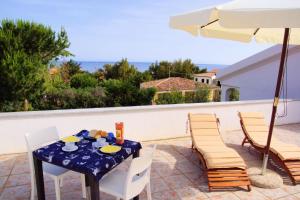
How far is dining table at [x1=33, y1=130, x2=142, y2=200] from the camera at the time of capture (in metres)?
2.80

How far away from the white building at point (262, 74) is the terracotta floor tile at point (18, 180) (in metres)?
10.5

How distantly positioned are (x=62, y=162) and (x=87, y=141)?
0.72 m

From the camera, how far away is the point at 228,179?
4188 millimetres

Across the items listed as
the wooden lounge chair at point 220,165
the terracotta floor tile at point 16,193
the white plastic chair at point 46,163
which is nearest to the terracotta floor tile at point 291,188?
the wooden lounge chair at point 220,165

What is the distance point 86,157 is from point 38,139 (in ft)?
3.56

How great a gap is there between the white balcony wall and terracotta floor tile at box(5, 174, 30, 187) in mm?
1295

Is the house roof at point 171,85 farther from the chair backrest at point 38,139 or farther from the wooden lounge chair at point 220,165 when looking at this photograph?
the chair backrest at point 38,139

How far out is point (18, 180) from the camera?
169 inches

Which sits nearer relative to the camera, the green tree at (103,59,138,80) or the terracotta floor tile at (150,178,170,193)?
the terracotta floor tile at (150,178,170,193)

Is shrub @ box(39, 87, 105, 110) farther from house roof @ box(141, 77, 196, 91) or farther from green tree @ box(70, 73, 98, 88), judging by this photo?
house roof @ box(141, 77, 196, 91)

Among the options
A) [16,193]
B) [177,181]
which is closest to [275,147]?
[177,181]

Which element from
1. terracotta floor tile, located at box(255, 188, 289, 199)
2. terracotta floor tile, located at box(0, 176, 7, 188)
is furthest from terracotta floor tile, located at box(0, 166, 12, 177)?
terracotta floor tile, located at box(255, 188, 289, 199)

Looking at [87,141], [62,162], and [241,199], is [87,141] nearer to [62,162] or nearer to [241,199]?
[62,162]

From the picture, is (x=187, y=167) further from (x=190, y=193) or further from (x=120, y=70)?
(x=120, y=70)
